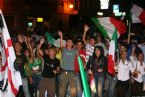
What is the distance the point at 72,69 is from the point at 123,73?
1.45 metres

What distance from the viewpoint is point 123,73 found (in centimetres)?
1105

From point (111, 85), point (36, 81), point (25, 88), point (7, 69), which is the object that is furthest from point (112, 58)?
point (7, 69)

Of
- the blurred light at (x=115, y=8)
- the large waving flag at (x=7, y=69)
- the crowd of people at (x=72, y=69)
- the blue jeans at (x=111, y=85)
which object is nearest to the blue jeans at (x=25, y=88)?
the crowd of people at (x=72, y=69)

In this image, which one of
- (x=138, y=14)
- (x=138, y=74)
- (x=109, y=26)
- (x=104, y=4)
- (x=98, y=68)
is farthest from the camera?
(x=104, y=4)

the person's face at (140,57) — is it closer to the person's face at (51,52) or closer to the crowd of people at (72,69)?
the crowd of people at (72,69)

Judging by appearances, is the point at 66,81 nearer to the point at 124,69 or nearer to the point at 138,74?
the point at 124,69

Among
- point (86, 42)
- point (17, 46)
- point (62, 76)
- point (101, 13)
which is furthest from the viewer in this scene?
point (101, 13)

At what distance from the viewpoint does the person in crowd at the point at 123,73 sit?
36.2ft

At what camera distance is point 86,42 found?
39.4 ft

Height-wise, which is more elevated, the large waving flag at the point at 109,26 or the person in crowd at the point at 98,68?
the large waving flag at the point at 109,26

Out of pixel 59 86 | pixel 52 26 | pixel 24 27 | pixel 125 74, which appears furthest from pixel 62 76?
pixel 52 26

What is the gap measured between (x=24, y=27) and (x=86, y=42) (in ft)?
65.9

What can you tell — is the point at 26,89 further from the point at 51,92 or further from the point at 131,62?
the point at 131,62

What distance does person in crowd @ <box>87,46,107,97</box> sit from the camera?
35.2 ft
